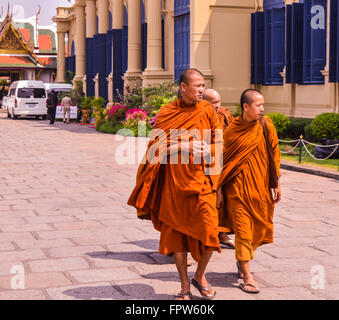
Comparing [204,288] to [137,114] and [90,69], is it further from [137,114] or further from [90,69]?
[90,69]

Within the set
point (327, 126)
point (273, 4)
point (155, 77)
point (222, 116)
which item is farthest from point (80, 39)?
point (222, 116)

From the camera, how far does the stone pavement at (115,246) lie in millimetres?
5590

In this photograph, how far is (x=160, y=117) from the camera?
548 cm

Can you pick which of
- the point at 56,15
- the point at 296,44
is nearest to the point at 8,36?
the point at 56,15

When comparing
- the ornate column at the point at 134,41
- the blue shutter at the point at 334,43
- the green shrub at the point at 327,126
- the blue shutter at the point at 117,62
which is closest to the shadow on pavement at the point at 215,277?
the green shrub at the point at 327,126

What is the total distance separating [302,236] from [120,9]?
81.9 ft

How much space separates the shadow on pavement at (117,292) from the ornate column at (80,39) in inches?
1355

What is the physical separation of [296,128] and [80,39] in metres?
24.0

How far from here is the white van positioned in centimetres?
3519

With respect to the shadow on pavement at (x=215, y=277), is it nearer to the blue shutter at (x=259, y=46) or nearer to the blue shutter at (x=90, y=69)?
the blue shutter at (x=259, y=46)

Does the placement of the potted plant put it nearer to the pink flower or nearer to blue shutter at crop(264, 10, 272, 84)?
the pink flower

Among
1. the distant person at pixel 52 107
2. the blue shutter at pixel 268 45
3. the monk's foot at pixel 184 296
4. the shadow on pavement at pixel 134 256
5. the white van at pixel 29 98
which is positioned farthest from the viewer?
the white van at pixel 29 98

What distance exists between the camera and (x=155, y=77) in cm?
2577
